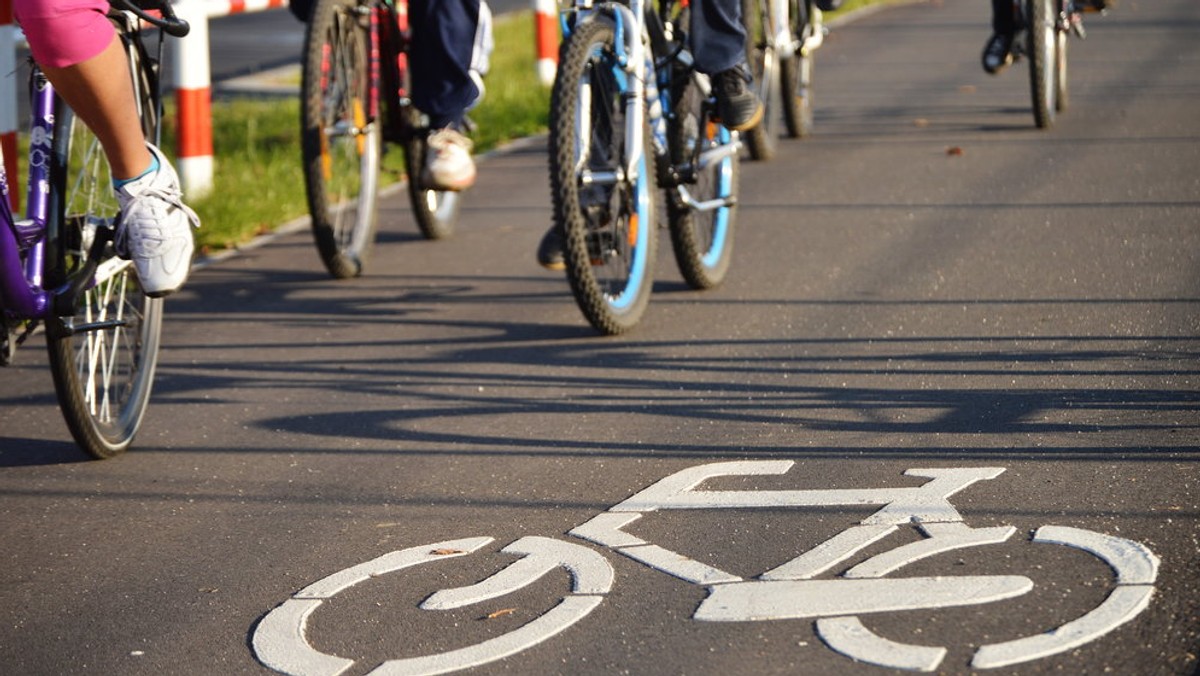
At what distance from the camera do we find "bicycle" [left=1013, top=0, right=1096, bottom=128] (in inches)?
398

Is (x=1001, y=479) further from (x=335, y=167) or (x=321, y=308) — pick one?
(x=335, y=167)

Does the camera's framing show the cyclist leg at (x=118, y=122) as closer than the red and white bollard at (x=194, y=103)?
Yes

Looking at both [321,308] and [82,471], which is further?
[321,308]

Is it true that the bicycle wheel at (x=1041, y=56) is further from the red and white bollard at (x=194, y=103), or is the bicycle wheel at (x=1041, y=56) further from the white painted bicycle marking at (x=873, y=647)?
the white painted bicycle marking at (x=873, y=647)

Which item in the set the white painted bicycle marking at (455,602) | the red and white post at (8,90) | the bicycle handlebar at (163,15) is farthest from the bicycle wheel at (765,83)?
the white painted bicycle marking at (455,602)

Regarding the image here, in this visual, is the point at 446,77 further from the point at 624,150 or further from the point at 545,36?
the point at 545,36

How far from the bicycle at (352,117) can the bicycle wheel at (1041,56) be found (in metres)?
3.81

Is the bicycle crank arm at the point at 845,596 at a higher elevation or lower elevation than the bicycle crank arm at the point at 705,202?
lower

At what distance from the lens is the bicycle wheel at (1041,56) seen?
1009 cm

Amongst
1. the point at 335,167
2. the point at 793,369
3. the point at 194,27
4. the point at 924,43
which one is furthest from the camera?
the point at 924,43

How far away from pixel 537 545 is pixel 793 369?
1677 millimetres

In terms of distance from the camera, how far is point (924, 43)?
620 inches

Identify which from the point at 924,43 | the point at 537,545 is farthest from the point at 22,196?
the point at 924,43

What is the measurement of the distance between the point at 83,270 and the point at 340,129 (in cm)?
254
